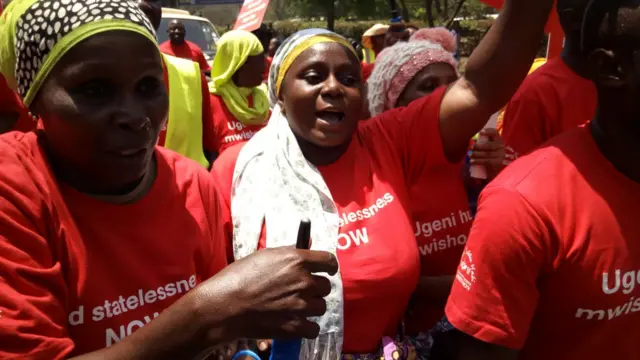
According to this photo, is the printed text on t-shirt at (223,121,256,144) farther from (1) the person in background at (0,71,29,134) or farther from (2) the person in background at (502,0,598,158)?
(2) the person in background at (502,0,598,158)

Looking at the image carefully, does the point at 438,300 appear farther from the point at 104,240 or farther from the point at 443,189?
the point at 104,240

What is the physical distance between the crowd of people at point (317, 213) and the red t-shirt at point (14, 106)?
0.87m

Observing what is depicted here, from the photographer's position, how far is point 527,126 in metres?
2.48

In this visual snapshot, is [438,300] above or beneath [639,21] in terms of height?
beneath

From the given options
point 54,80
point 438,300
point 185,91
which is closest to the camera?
point 54,80

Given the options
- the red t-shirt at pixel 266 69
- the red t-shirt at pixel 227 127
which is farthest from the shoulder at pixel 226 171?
the red t-shirt at pixel 266 69

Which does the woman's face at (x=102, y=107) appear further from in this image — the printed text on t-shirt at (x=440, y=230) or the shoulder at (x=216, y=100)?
the shoulder at (x=216, y=100)

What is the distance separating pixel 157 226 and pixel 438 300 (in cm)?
113

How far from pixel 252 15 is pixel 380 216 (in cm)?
390

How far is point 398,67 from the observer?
2.85 meters

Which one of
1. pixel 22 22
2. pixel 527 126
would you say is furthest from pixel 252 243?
pixel 527 126

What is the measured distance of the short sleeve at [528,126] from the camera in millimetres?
2455

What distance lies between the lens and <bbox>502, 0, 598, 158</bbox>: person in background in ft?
7.99

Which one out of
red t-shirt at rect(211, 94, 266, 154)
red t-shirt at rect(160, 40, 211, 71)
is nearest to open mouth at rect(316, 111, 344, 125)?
red t-shirt at rect(211, 94, 266, 154)
